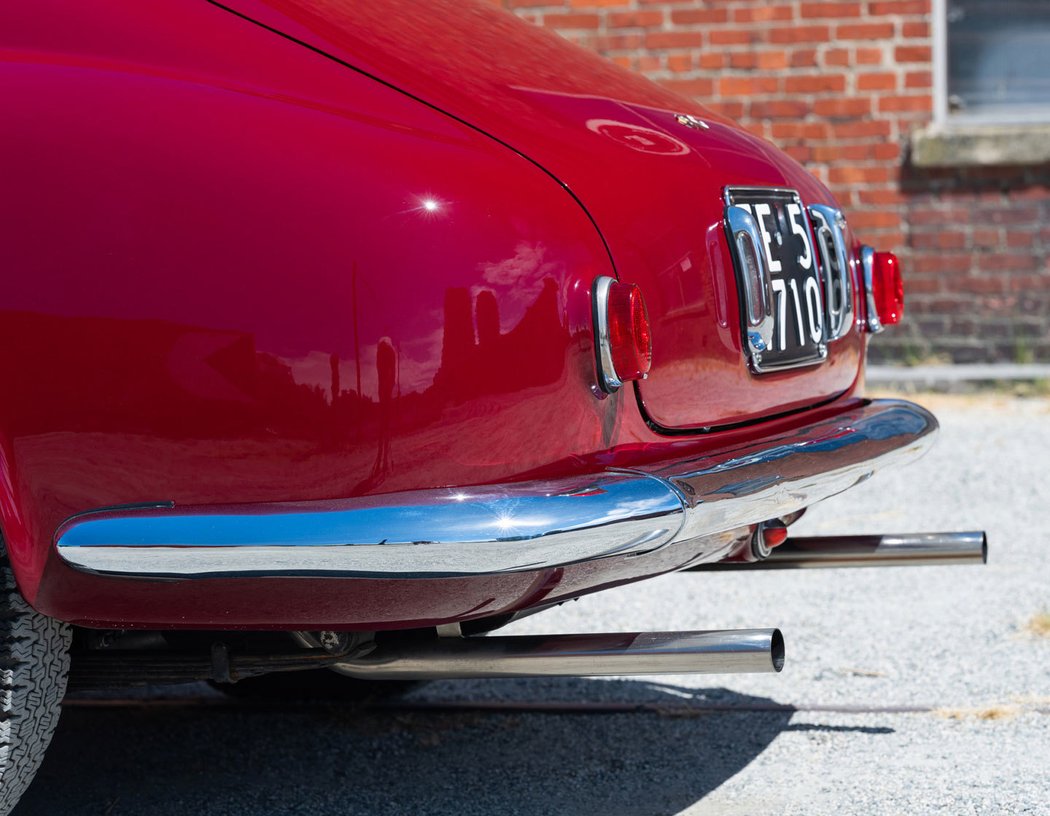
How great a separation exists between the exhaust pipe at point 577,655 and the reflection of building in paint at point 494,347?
44 cm

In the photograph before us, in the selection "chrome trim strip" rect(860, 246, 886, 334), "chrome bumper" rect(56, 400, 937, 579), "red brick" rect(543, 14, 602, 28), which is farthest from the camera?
"red brick" rect(543, 14, 602, 28)

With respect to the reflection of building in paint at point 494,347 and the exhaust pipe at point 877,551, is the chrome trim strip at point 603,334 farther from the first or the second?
the exhaust pipe at point 877,551

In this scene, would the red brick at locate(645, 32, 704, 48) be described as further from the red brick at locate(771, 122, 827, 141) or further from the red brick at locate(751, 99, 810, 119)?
the red brick at locate(771, 122, 827, 141)

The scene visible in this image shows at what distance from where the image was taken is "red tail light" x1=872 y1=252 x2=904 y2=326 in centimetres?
298

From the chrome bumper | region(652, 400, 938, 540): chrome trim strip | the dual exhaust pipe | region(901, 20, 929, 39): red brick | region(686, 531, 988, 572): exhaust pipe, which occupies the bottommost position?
region(686, 531, 988, 572): exhaust pipe

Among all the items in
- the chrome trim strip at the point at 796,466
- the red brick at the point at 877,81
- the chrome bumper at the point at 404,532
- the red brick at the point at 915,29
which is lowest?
the chrome trim strip at the point at 796,466

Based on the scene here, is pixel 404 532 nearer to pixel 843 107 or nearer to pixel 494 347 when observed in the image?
pixel 494 347

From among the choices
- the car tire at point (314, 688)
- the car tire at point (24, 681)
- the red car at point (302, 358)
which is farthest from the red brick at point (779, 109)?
the car tire at point (24, 681)

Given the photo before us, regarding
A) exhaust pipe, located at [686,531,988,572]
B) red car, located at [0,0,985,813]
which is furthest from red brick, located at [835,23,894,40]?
red car, located at [0,0,985,813]

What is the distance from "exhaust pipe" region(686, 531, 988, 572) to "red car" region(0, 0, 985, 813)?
70 centimetres

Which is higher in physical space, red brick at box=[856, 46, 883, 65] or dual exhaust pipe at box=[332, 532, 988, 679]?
red brick at box=[856, 46, 883, 65]

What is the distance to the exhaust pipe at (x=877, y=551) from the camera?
9.06 feet

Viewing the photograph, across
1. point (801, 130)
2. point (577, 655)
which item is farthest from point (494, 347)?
point (801, 130)

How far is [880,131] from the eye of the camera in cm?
651
